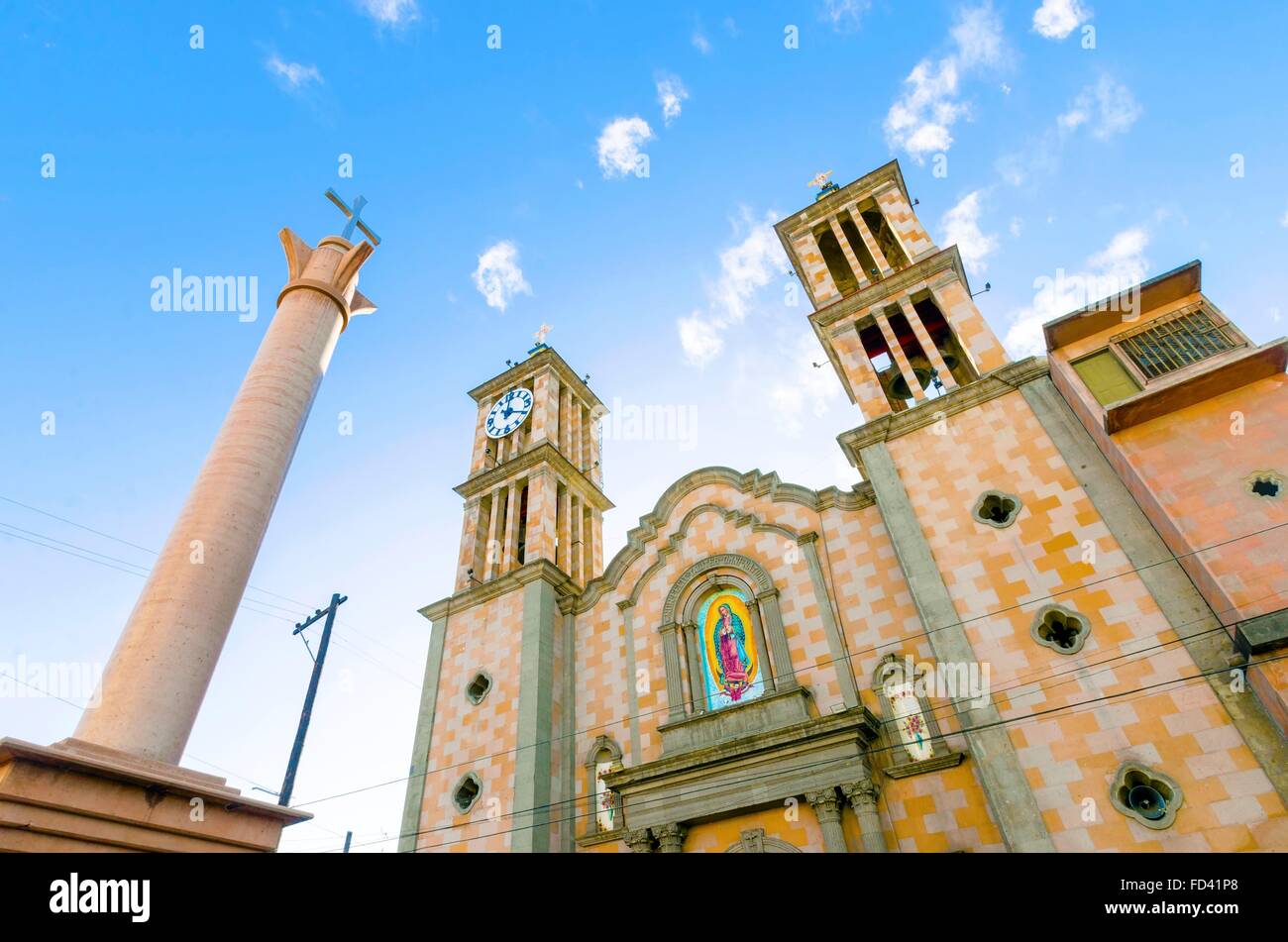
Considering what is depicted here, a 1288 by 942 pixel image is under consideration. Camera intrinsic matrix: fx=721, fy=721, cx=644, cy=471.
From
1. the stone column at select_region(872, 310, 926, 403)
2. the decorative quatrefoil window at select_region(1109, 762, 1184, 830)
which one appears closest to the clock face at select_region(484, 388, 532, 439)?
the stone column at select_region(872, 310, 926, 403)

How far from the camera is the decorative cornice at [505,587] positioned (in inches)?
952

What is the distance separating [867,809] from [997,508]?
753 cm

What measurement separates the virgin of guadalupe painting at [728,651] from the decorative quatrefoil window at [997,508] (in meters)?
6.71

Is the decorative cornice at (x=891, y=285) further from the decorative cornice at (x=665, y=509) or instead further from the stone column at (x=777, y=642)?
the stone column at (x=777, y=642)

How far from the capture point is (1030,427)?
1777 centimetres

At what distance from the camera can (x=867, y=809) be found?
590 inches

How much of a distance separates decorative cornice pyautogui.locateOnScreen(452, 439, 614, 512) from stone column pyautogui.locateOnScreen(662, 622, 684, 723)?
29.6 feet

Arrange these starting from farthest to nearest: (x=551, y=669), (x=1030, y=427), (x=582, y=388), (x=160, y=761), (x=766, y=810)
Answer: (x=582, y=388)
(x=551, y=669)
(x=1030, y=427)
(x=766, y=810)
(x=160, y=761)

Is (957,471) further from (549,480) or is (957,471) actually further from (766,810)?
(549,480)

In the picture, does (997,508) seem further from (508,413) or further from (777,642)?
(508,413)

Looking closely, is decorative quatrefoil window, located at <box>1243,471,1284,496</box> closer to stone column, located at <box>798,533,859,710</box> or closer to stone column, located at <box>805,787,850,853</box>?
stone column, located at <box>798,533,859,710</box>

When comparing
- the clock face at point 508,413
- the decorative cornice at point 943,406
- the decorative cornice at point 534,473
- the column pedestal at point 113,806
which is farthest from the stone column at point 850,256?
the column pedestal at point 113,806

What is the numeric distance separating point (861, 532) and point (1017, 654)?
5.69 meters
